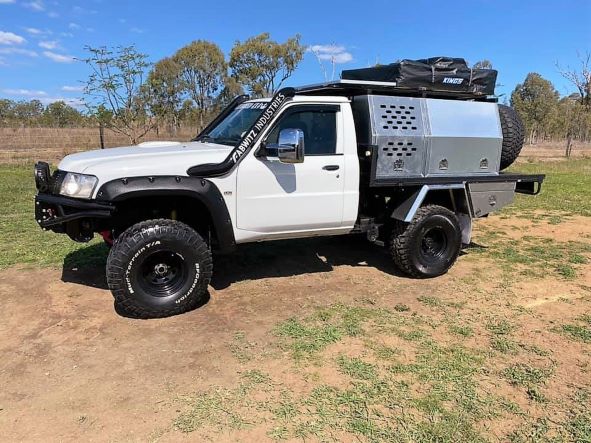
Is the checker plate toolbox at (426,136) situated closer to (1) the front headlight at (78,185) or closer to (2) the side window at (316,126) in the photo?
(2) the side window at (316,126)

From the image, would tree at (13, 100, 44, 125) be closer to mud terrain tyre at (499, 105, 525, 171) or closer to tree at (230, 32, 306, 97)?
tree at (230, 32, 306, 97)

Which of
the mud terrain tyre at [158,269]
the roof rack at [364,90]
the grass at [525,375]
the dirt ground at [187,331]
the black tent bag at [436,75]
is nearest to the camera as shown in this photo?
the dirt ground at [187,331]

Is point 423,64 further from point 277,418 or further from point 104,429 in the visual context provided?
point 104,429

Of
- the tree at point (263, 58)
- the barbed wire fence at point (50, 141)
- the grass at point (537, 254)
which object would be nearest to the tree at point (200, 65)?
the tree at point (263, 58)

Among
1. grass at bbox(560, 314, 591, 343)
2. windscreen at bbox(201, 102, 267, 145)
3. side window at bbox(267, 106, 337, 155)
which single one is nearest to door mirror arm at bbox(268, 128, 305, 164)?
side window at bbox(267, 106, 337, 155)

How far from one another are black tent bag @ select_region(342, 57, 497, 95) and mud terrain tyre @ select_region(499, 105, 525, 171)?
0.42 meters

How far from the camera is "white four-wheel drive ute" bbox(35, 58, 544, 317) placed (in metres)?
4.20

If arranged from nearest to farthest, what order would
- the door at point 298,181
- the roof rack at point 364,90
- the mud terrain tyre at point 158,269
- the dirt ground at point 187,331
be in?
the dirt ground at point 187,331 < the mud terrain tyre at point 158,269 < the door at point 298,181 < the roof rack at point 364,90

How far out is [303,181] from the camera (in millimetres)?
4730

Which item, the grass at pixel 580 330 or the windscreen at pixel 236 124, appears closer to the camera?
the grass at pixel 580 330

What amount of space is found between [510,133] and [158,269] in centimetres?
443

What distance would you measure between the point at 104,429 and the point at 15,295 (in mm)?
2582

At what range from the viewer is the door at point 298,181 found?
454 cm

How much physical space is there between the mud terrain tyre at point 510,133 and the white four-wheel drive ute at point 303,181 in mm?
15
